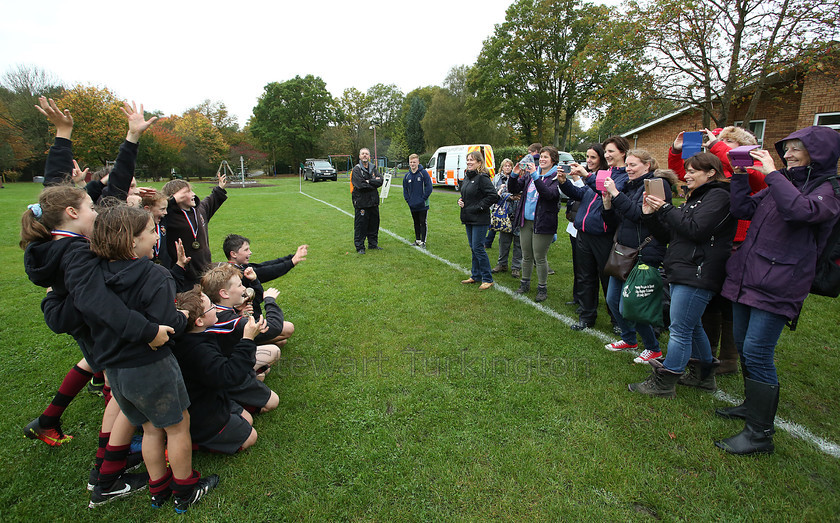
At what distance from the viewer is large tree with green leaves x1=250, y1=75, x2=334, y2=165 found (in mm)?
54594

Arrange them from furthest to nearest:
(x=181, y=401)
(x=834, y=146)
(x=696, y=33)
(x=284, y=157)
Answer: (x=284, y=157) < (x=696, y=33) < (x=834, y=146) < (x=181, y=401)

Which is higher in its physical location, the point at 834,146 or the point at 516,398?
the point at 834,146

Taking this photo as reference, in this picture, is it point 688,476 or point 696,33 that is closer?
point 688,476

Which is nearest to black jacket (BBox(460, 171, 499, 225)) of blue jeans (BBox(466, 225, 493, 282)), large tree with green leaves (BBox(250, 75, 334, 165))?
blue jeans (BBox(466, 225, 493, 282))

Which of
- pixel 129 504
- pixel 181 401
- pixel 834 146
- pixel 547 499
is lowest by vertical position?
pixel 129 504

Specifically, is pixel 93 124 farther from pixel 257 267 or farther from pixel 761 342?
pixel 761 342

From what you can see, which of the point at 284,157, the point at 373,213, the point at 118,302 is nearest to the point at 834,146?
the point at 118,302

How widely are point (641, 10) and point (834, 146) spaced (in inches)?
629

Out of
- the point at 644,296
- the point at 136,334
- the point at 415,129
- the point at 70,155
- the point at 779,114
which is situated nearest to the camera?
the point at 136,334

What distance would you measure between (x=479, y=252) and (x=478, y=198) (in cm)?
82

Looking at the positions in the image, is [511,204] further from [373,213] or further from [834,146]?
[834,146]

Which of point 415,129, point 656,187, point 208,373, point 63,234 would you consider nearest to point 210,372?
point 208,373

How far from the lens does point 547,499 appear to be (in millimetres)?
2309

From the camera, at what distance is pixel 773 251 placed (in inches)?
98.9
